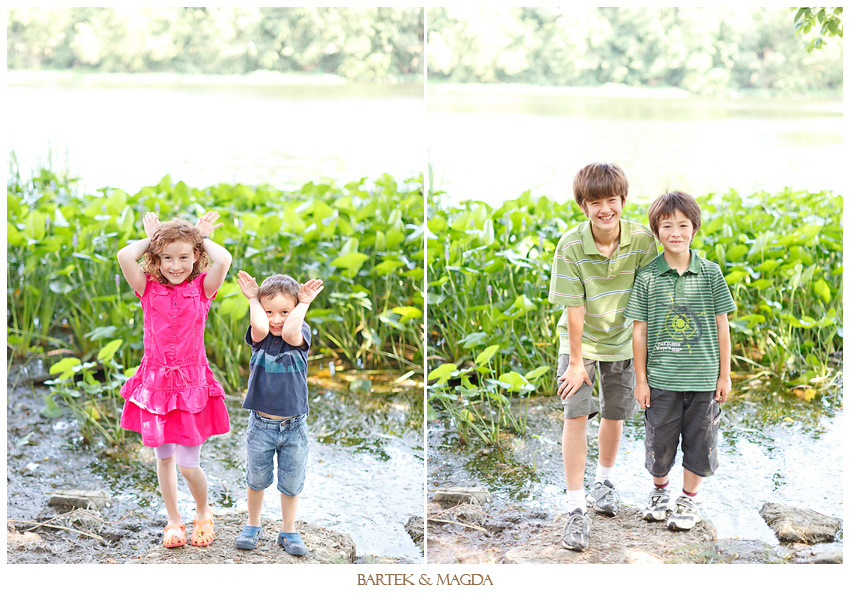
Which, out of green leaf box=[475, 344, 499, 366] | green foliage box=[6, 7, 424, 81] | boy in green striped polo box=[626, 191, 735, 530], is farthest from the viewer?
green foliage box=[6, 7, 424, 81]

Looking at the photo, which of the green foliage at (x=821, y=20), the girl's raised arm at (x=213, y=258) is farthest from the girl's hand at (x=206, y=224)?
the green foliage at (x=821, y=20)

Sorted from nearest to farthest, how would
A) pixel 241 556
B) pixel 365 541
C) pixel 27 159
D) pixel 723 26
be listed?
pixel 241 556
pixel 365 541
pixel 723 26
pixel 27 159

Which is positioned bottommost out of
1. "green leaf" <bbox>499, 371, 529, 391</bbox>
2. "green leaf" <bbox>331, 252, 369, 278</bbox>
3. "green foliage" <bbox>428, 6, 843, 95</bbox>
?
"green leaf" <bbox>499, 371, 529, 391</bbox>

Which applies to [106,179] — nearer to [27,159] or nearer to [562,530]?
[27,159]

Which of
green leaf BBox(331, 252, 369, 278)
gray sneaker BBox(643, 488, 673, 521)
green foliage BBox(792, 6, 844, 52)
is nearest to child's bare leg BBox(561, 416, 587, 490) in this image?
gray sneaker BBox(643, 488, 673, 521)

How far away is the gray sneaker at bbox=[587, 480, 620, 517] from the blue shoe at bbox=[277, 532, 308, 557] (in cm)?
74

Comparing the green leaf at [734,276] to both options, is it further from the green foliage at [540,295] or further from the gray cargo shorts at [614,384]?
the gray cargo shorts at [614,384]

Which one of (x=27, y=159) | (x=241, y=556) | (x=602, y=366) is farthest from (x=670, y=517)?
(x=27, y=159)

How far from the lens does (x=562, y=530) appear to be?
6.31 ft

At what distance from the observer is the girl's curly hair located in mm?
1680

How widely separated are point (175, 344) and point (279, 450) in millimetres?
336

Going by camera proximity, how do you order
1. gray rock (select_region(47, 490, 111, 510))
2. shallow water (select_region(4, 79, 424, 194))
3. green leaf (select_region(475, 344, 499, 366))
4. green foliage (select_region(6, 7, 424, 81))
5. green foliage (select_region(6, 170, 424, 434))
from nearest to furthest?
1. gray rock (select_region(47, 490, 111, 510))
2. green leaf (select_region(475, 344, 499, 366))
3. green foliage (select_region(6, 170, 424, 434))
4. green foliage (select_region(6, 7, 424, 81))
5. shallow water (select_region(4, 79, 424, 194))

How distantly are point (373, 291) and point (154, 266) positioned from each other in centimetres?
116

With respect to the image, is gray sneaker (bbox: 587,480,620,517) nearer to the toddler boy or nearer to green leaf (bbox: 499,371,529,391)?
green leaf (bbox: 499,371,529,391)
